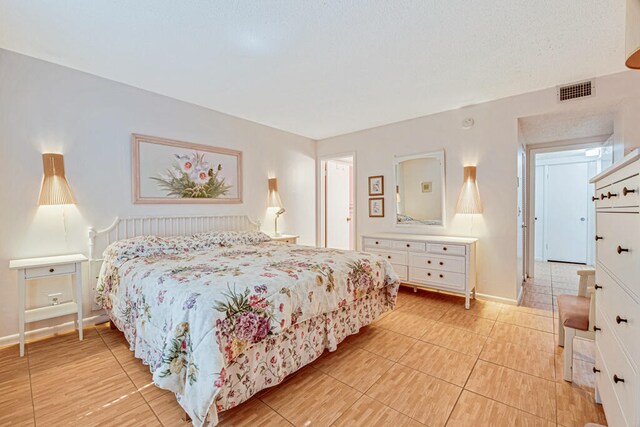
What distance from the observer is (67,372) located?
6.77ft

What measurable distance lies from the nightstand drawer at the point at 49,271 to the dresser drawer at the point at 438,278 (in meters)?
3.56

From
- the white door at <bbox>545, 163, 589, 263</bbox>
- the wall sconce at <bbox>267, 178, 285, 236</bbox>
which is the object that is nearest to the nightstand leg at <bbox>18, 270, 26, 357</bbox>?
the wall sconce at <bbox>267, 178, 285, 236</bbox>

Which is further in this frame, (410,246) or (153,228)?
(410,246)

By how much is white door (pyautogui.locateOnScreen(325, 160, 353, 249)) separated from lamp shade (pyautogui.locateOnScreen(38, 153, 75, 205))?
3840 mm

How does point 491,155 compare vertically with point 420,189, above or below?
above

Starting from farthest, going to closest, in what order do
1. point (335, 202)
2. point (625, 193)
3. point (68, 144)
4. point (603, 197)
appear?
point (335, 202)
point (68, 144)
point (603, 197)
point (625, 193)

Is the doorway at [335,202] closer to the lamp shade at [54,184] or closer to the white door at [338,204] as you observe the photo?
the white door at [338,204]

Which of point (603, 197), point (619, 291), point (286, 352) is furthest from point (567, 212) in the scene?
point (286, 352)

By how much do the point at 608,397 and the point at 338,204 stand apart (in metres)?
4.78

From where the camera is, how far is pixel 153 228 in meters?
3.25

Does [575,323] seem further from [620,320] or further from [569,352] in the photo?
[620,320]

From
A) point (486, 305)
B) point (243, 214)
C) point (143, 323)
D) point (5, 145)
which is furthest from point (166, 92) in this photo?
point (486, 305)

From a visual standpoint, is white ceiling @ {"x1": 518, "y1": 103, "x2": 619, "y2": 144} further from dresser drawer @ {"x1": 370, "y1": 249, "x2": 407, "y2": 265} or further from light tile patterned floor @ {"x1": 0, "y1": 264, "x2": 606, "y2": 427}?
light tile patterned floor @ {"x1": 0, "y1": 264, "x2": 606, "y2": 427}

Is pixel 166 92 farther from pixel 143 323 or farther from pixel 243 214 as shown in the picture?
pixel 143 323
